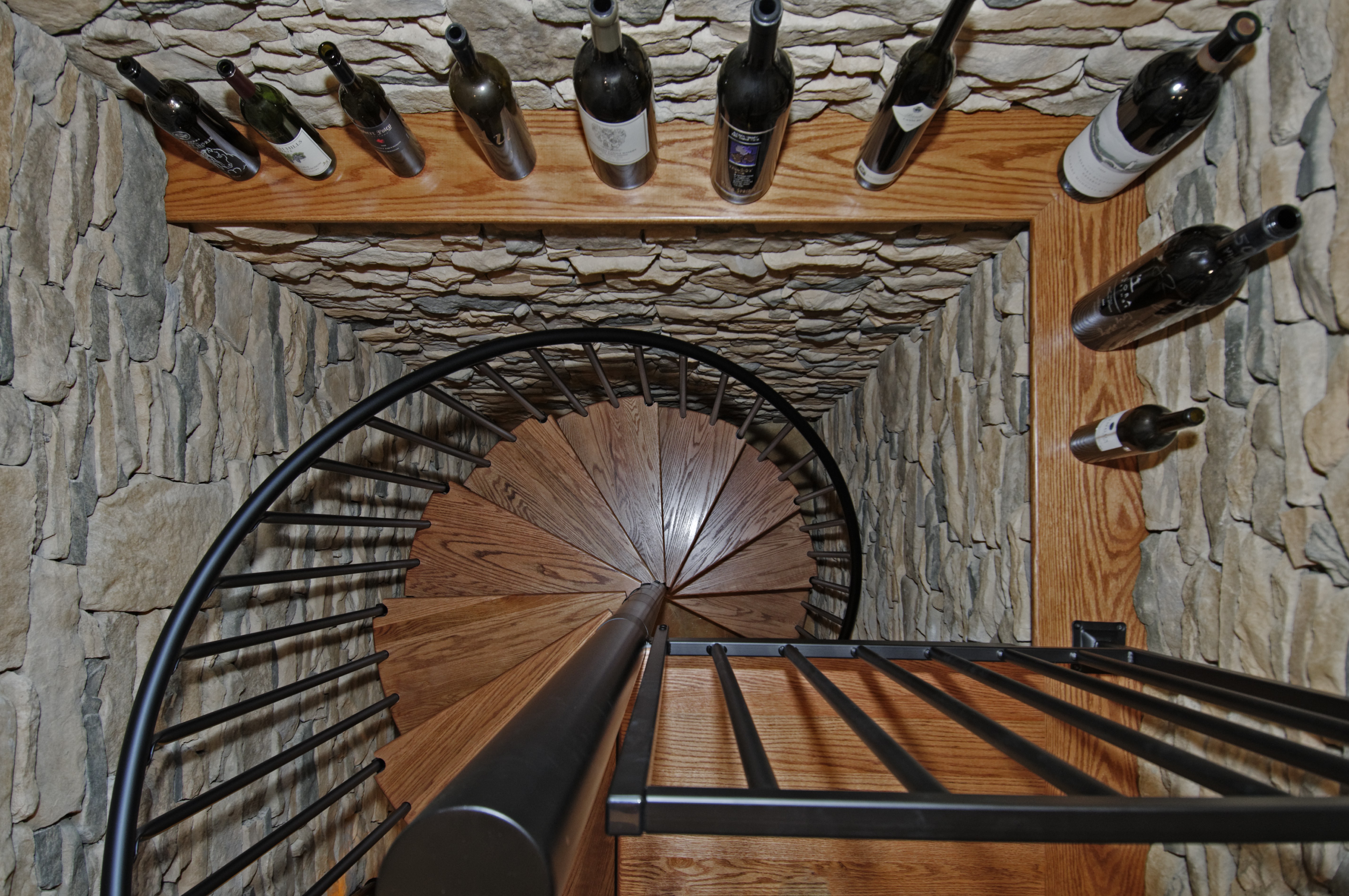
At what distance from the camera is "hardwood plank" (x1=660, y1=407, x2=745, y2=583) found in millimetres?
2619

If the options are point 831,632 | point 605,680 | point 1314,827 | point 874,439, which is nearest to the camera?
point 1314,827

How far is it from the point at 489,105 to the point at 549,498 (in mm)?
1537

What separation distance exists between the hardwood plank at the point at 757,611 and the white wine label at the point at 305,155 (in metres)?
2.11

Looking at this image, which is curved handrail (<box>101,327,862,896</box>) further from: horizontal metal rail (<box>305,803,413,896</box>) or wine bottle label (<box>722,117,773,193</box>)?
wine bottle label (<box>722,117,773,193</box>)

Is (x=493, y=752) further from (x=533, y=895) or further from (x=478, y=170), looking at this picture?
(x=478, y=170)

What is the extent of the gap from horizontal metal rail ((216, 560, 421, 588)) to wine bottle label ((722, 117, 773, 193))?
1.30 meters

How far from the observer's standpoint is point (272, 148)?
4.89 feet

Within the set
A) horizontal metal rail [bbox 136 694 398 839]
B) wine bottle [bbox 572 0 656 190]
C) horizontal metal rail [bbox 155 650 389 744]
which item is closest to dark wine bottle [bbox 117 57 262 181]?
wine bottle [bbox 572 0 656 190]

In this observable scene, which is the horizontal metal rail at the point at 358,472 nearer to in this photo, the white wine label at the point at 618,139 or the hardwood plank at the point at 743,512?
the white wine label at the point at 618,139

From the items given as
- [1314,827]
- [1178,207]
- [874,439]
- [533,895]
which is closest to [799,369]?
[874,439]

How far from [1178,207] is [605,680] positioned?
1418 mm

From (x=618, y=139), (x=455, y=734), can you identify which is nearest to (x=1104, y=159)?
(x=618, y=139)

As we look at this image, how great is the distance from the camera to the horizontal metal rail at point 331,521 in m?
1.55

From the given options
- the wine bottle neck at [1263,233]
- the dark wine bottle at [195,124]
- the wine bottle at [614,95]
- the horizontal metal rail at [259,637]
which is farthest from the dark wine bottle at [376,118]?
the wine bottle neck at [1263,233]
